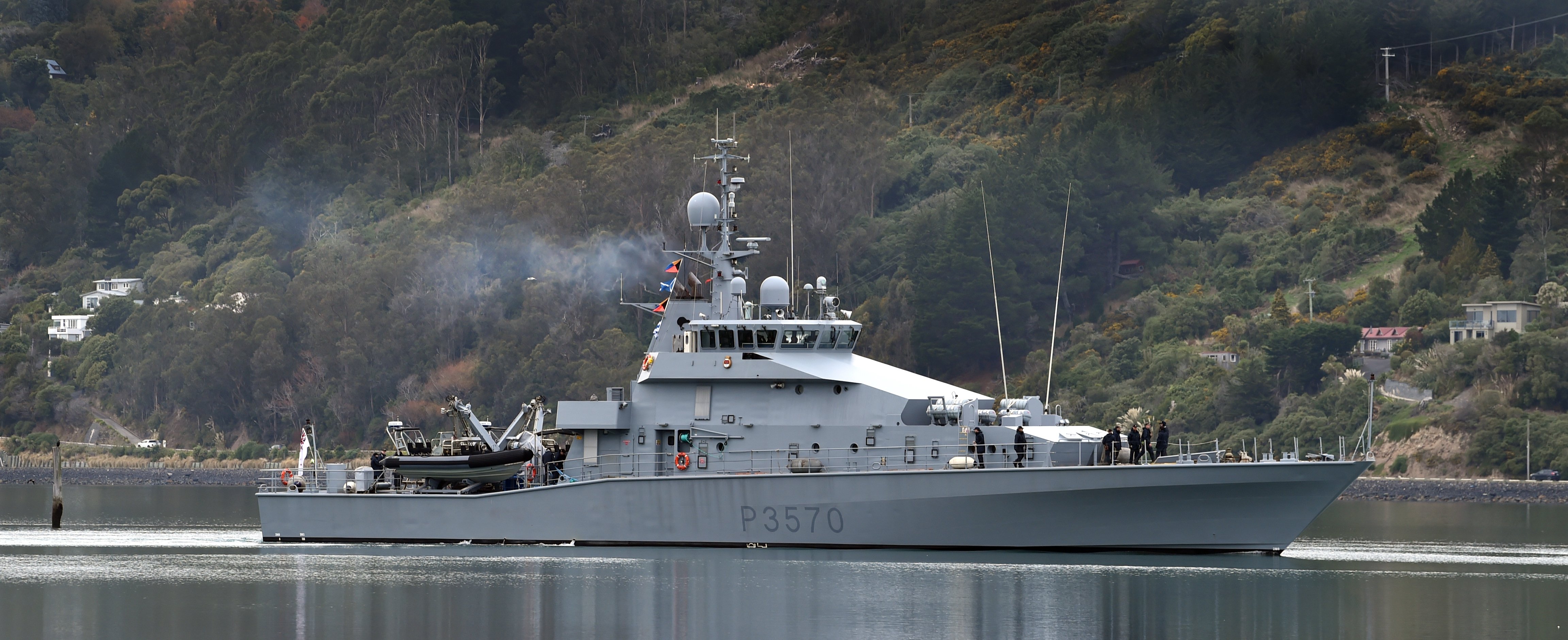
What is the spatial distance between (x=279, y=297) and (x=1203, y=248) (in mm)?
48238

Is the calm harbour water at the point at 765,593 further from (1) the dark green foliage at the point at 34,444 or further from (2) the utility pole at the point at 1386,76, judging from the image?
(2) the utility pole at the point at 1386,76

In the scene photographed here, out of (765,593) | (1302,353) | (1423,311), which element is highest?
(1423,311)

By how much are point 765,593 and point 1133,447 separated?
301 inches

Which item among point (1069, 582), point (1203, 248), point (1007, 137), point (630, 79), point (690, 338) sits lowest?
point (1069, 582)

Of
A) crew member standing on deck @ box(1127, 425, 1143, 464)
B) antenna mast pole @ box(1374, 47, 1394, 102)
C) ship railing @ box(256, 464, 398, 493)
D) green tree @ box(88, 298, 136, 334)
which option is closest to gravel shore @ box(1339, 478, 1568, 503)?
crew member standing on deck @ box(1127, 425, 1143, 464)

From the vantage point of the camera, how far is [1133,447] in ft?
95.1

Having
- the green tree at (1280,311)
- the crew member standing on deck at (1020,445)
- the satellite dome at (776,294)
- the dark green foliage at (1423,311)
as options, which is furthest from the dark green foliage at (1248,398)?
the crew member standing on deck at (1020,445)

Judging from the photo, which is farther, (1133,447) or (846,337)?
(846,337)

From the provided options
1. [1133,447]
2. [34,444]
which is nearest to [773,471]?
[1133,447]

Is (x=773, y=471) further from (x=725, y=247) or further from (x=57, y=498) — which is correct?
(x=57, y=498)

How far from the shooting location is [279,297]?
303ft

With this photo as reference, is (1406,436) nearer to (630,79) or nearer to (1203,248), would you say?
(1203,248)

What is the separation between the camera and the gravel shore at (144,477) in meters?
79.7

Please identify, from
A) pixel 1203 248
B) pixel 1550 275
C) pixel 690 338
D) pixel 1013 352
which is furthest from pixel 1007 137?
pixel 690 338
